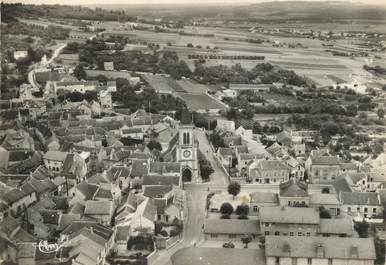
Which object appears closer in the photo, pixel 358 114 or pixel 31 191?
Result: pixel 31 191

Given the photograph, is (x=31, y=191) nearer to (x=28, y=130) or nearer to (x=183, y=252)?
(x=183, y=252)

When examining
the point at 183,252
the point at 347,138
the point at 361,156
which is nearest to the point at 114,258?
the point at 183,252

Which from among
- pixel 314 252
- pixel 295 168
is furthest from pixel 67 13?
pixel 314 252

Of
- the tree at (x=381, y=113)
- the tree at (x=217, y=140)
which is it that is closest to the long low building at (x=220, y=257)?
the tree at (x=217, y=140)

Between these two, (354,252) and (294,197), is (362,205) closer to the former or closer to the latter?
(294,197)

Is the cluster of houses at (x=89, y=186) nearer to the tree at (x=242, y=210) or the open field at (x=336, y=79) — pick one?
the tree at (x=242, y=210)

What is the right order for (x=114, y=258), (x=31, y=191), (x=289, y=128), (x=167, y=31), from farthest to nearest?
(x=167, y=31), (x=289, y=128), (x=31, y=191), (x=114, y=258)

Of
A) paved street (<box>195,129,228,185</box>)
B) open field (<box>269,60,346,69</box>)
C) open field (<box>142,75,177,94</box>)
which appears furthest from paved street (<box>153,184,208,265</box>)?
open field (<box>269,60,346,69</box>)
